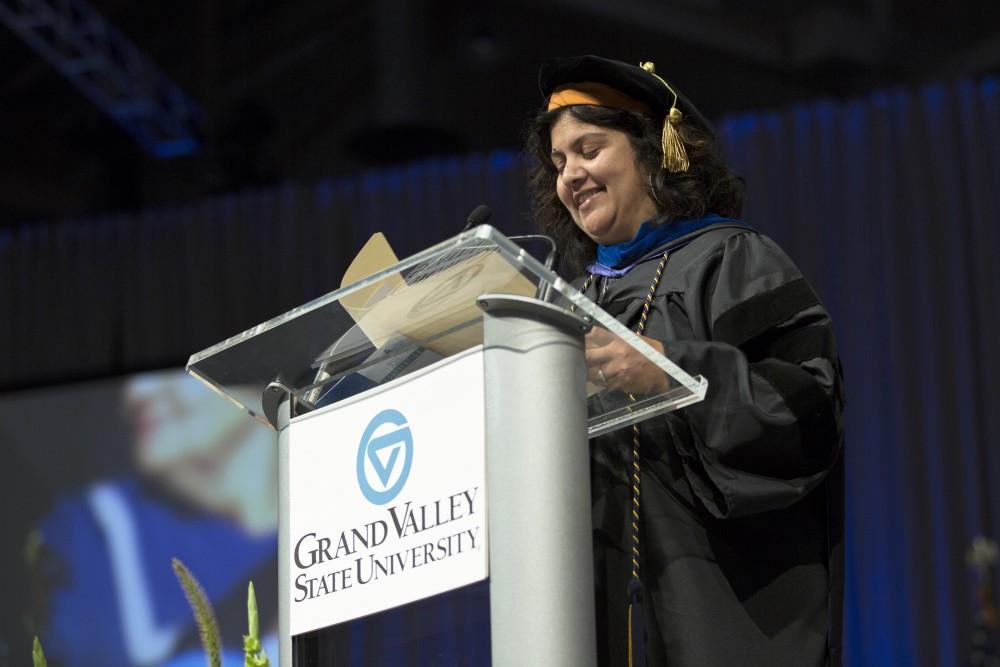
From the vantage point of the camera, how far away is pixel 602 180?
186cm

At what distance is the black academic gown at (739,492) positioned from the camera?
59.4 inches

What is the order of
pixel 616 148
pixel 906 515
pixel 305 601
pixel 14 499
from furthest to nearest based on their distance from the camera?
pixel 14 499, pixel 906 515, pixel 616 148, pixel 305 601

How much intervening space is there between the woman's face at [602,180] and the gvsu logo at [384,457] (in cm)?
63

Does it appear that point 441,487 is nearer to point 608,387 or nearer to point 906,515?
point 608,387

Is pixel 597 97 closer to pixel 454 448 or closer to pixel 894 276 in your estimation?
pixel 454 448

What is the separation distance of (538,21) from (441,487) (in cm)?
638


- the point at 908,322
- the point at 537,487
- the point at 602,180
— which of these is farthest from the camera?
the point at 908,322

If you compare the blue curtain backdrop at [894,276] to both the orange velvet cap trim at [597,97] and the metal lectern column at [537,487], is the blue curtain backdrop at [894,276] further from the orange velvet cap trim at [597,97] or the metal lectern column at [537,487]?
the metal lectern column at [537,487]

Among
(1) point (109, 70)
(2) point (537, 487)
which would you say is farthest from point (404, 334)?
(1) point (109, 70)

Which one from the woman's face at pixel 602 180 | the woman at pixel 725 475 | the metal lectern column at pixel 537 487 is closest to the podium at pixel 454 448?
the metal lectern column at pixel 537 487

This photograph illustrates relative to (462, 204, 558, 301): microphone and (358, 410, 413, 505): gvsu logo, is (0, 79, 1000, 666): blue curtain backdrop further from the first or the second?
(358, 410, 413, 505): gvsu logo

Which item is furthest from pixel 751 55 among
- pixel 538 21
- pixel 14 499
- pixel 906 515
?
pixel 14 499

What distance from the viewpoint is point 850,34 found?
6637mm

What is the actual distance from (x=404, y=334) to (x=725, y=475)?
1.28ft
